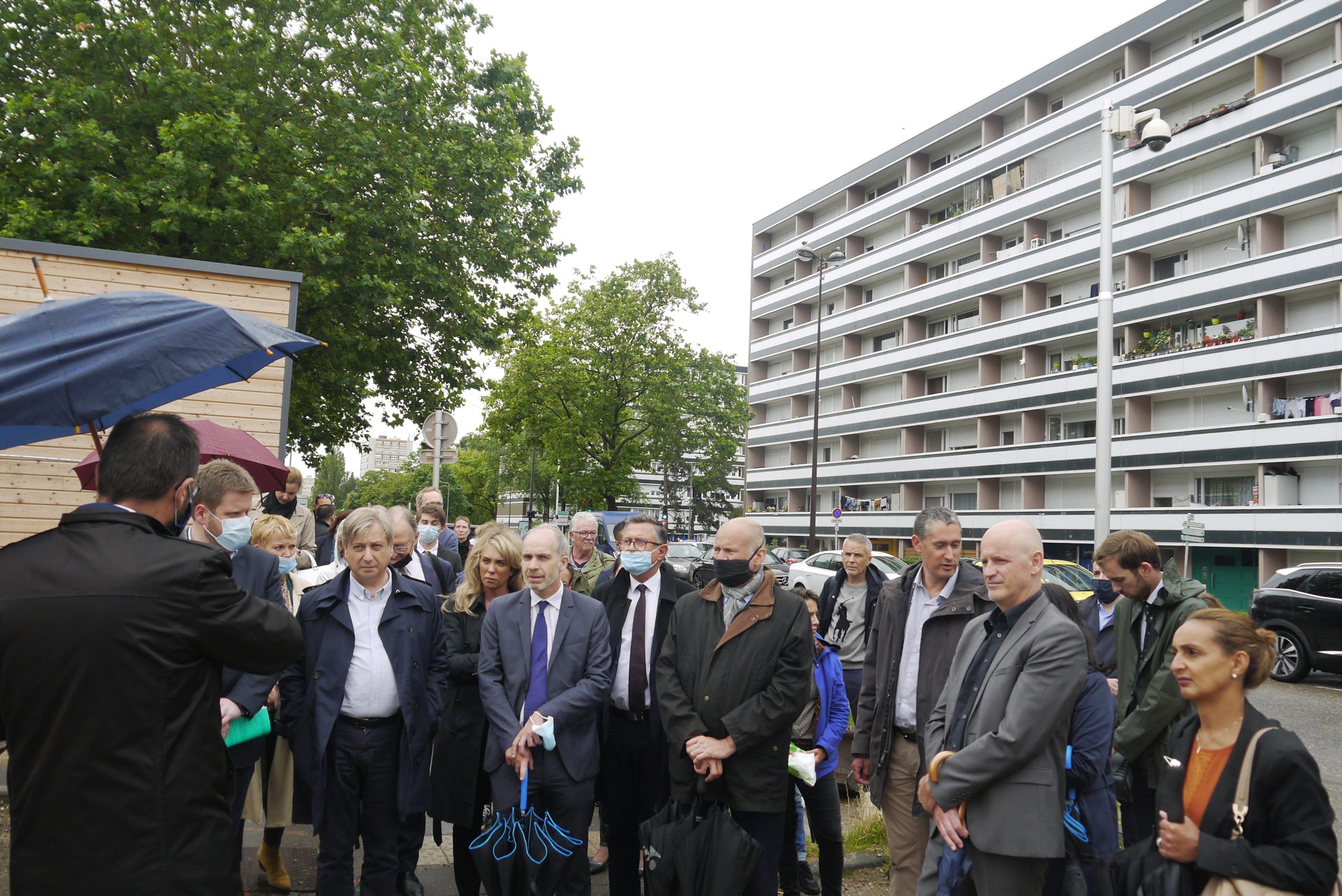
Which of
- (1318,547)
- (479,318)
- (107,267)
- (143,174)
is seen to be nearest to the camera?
(107,267)

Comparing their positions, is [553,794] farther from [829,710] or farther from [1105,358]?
[1105,358]

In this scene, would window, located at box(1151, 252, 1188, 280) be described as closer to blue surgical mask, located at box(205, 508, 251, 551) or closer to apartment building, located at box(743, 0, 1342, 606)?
apartment building, located at box(743, 0, 1342, 606)

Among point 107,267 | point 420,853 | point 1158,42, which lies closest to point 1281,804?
point 420,853

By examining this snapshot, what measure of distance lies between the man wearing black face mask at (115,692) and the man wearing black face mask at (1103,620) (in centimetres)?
457

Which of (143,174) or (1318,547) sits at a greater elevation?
(143,174)

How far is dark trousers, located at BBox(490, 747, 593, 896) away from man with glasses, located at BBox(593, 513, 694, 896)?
0.52 m

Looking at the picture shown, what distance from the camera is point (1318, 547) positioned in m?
28.3

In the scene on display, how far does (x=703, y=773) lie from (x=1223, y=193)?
35.2m

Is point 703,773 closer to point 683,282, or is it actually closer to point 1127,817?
point 1127,817

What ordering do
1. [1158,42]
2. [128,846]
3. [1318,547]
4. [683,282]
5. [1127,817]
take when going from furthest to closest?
[683,282], [1158,42], [1318,547], [1127,817], [128,846]

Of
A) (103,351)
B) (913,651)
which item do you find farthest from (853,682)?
(103,351)

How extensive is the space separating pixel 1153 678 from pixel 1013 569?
1381mm

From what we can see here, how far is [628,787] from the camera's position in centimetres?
516

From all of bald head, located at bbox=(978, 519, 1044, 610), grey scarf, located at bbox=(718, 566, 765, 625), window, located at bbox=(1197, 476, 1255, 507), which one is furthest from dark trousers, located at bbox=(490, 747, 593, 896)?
window, located at bbox=(1197, 476, 1255, 507)
